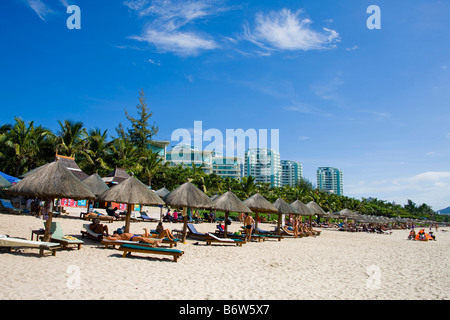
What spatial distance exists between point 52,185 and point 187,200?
508 cm

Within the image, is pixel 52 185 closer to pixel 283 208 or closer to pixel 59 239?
pixel 59 239

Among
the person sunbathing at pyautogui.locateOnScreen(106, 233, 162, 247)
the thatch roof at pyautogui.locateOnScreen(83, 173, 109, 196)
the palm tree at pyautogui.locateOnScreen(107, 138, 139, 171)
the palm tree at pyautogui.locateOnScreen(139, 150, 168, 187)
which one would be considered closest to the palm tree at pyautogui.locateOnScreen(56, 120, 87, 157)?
the palm tree at pyautogui.locateOnScreen(107, 138, 139, 171)

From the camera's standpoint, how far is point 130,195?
11227 millimetres

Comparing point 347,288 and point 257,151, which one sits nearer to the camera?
point 347,288

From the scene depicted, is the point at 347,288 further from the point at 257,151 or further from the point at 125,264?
the point at 257,151

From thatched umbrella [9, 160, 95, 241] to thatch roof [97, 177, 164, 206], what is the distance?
3.19 ft

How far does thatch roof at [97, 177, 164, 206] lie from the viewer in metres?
11.0

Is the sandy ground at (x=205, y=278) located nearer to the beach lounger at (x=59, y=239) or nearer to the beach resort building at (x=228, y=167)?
the beach lounger at (x=59, y=239)

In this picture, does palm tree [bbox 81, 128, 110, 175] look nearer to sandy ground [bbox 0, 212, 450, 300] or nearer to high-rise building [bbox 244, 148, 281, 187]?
sandy ground [bbox 0, 212, 450, 300]

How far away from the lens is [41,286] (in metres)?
5.72

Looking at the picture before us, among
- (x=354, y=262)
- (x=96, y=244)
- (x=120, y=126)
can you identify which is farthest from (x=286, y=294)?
(x=120, y=126)

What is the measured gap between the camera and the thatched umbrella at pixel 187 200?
12648mm

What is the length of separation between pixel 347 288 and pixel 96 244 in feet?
27.9

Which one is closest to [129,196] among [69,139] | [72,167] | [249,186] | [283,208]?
[283,208]
